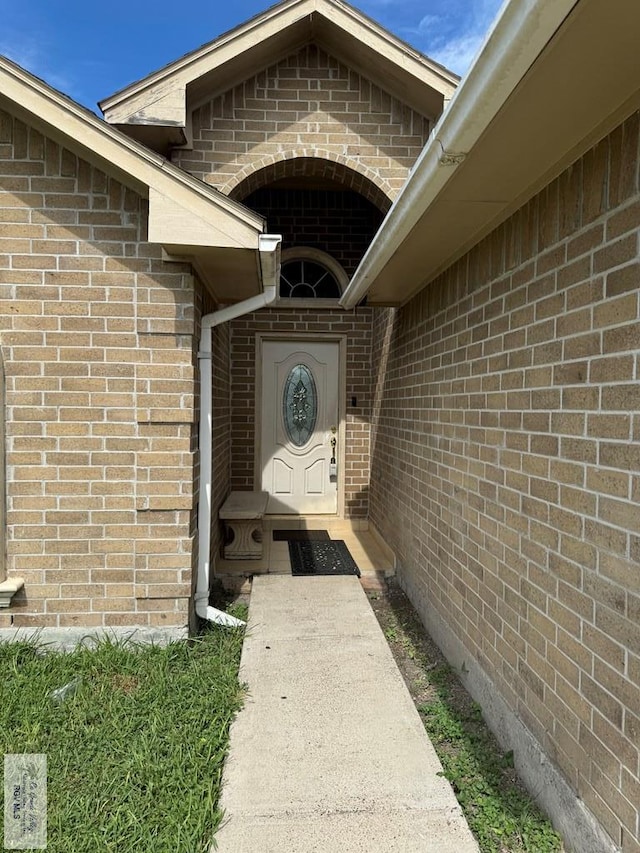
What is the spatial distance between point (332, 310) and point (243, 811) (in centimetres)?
619

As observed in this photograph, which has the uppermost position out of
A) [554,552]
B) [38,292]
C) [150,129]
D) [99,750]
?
[150,129]

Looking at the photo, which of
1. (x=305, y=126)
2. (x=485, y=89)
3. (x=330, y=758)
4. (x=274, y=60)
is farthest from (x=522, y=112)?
(x=274, y=60)

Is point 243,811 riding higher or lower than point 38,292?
lower

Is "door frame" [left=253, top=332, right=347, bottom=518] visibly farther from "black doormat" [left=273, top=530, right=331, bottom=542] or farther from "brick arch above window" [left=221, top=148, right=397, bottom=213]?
"brick arch above window" [left=221, top=148, right=397, bottom=213]

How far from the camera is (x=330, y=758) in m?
2.65

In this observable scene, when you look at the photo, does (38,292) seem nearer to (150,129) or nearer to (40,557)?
(40,557)

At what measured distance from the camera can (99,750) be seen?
2.75m

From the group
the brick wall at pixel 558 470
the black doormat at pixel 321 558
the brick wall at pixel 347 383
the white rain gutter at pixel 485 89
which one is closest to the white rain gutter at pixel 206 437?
the black doormat at pixel 321 558

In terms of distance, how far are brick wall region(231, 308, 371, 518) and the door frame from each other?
0.14 feet

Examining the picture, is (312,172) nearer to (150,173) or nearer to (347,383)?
(347,383)

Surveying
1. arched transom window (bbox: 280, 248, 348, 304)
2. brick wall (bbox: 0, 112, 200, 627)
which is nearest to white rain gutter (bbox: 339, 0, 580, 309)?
brick wall (bbox: 0, 112, 200, 627)

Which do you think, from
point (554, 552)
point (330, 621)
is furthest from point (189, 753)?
point (554, 552)

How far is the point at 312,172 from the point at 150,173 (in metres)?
3.38

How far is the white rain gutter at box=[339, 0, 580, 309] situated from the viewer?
1555mm
